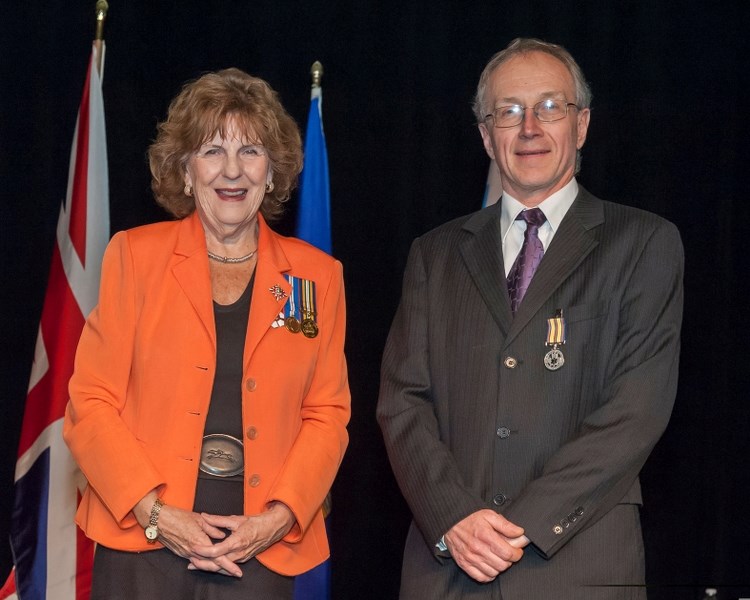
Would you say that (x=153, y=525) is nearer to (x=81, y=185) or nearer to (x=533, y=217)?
(x=533, y=217)

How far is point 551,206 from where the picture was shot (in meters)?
2.70

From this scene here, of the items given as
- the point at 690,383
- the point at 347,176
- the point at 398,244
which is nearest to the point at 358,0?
the point at 347,176

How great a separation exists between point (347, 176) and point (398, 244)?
1.08ft

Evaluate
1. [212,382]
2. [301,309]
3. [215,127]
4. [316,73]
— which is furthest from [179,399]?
[316,73]

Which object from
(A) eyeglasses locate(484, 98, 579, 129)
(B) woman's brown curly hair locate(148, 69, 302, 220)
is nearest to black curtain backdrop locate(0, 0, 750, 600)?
(B) woman's brown curly hair locate(148, 69, 302, 220)

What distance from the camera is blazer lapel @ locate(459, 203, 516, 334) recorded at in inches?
102

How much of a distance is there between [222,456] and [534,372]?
75 cm

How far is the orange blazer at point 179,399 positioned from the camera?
8.39 ft

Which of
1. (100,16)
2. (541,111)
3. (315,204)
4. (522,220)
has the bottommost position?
(522,220)

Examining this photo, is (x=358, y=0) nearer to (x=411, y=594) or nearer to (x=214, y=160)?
(x=214, y=160)

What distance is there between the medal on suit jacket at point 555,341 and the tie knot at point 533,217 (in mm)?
269

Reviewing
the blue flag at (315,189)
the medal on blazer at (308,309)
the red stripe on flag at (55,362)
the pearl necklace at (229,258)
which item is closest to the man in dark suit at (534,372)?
the medal on blazer at (308,309)

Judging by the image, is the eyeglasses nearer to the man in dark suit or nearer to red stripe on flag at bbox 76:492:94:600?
the man in dark suit

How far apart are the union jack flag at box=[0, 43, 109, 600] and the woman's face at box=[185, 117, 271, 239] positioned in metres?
1.16
